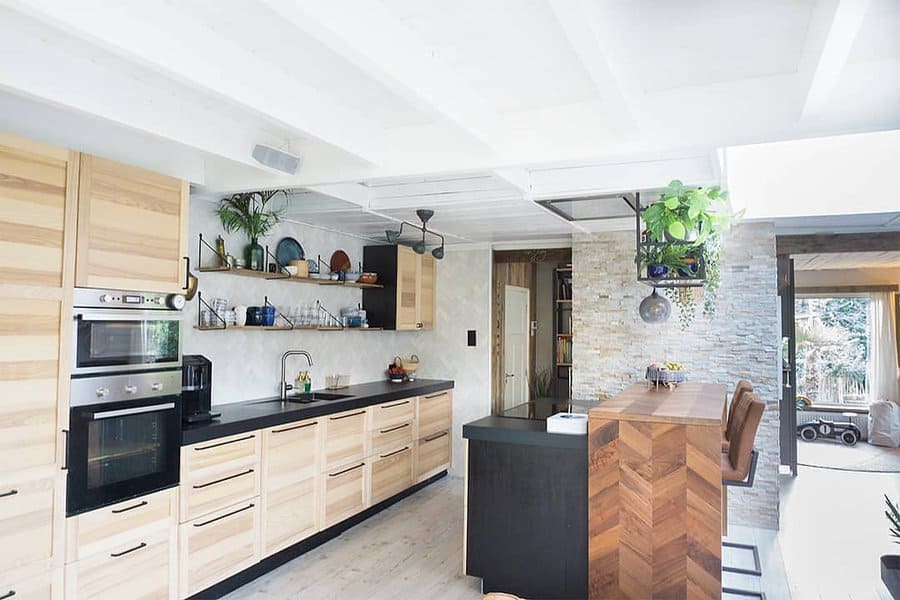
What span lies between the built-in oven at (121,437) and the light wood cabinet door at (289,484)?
29.0 inches

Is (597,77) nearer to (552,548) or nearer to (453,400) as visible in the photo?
(552,548)

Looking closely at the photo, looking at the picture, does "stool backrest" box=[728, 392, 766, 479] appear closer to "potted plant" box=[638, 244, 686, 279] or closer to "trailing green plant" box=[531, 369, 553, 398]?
"potted plant" box=[638, 244, 686, 279]

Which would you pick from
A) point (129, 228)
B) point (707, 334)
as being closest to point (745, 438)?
point (707, 334)

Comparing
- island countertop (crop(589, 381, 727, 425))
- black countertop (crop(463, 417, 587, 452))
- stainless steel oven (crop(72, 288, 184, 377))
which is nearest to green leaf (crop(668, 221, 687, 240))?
island countertop (crop(589, 381, 727, 425))

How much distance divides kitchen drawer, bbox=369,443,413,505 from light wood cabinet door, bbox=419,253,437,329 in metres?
1.41

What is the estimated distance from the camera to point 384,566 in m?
4.03

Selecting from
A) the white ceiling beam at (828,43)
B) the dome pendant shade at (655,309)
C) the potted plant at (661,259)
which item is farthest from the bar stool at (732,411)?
the white ceiling beam at (828,43)

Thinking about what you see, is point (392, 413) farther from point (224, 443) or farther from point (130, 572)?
point (130, 572)

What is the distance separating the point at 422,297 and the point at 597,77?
14.3 feet

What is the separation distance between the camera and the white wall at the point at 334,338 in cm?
419

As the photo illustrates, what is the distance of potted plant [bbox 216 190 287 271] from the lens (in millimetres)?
4180

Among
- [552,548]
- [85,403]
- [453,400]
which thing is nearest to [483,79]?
[85,403]

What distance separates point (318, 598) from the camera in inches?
138

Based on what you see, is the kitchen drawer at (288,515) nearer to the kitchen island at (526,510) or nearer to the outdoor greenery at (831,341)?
the kitchen island at (526,510)
